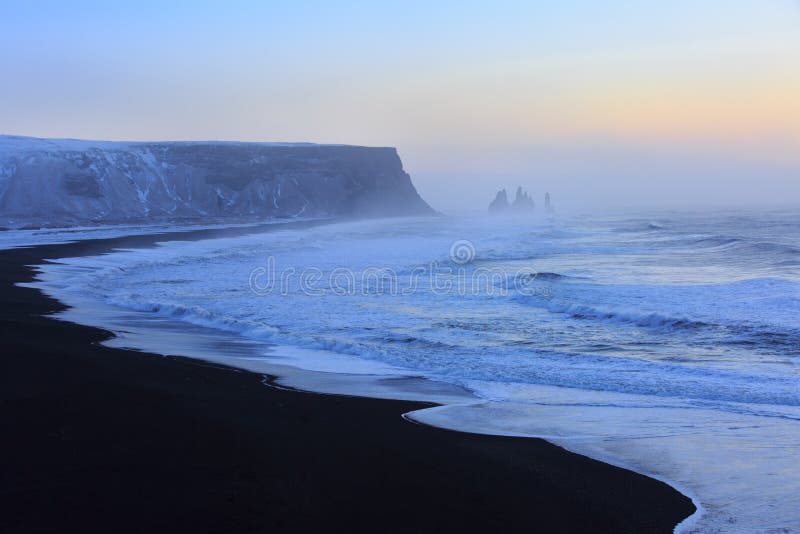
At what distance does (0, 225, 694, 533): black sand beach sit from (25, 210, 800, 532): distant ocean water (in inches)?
24.8

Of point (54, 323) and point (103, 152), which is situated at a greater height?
point (103, 152)

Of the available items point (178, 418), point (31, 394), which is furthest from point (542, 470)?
point (31, 394)

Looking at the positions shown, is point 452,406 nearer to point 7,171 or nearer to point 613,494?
point 613,494

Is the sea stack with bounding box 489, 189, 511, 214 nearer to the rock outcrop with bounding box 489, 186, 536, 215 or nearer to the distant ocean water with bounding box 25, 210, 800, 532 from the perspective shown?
the rock outcrop with bounding box 489, 186, 536, 215

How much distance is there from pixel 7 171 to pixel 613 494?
101872mm

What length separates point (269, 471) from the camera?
5746 millimetres

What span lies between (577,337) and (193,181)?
10908 centimetres

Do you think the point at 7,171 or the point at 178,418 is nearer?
the point at 178,418

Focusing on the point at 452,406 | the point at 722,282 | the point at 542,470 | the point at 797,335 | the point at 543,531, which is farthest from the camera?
the point at 722,282

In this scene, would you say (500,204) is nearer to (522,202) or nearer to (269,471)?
(522,202)

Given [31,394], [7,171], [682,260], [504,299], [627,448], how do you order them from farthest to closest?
[7,171] < [682,260] < [504,299] < [31,394] < [627,448]

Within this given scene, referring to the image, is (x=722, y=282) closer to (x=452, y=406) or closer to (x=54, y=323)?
(x=452, y=406)

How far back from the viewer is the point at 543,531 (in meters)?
4.89

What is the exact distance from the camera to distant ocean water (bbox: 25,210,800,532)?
22.6ft
